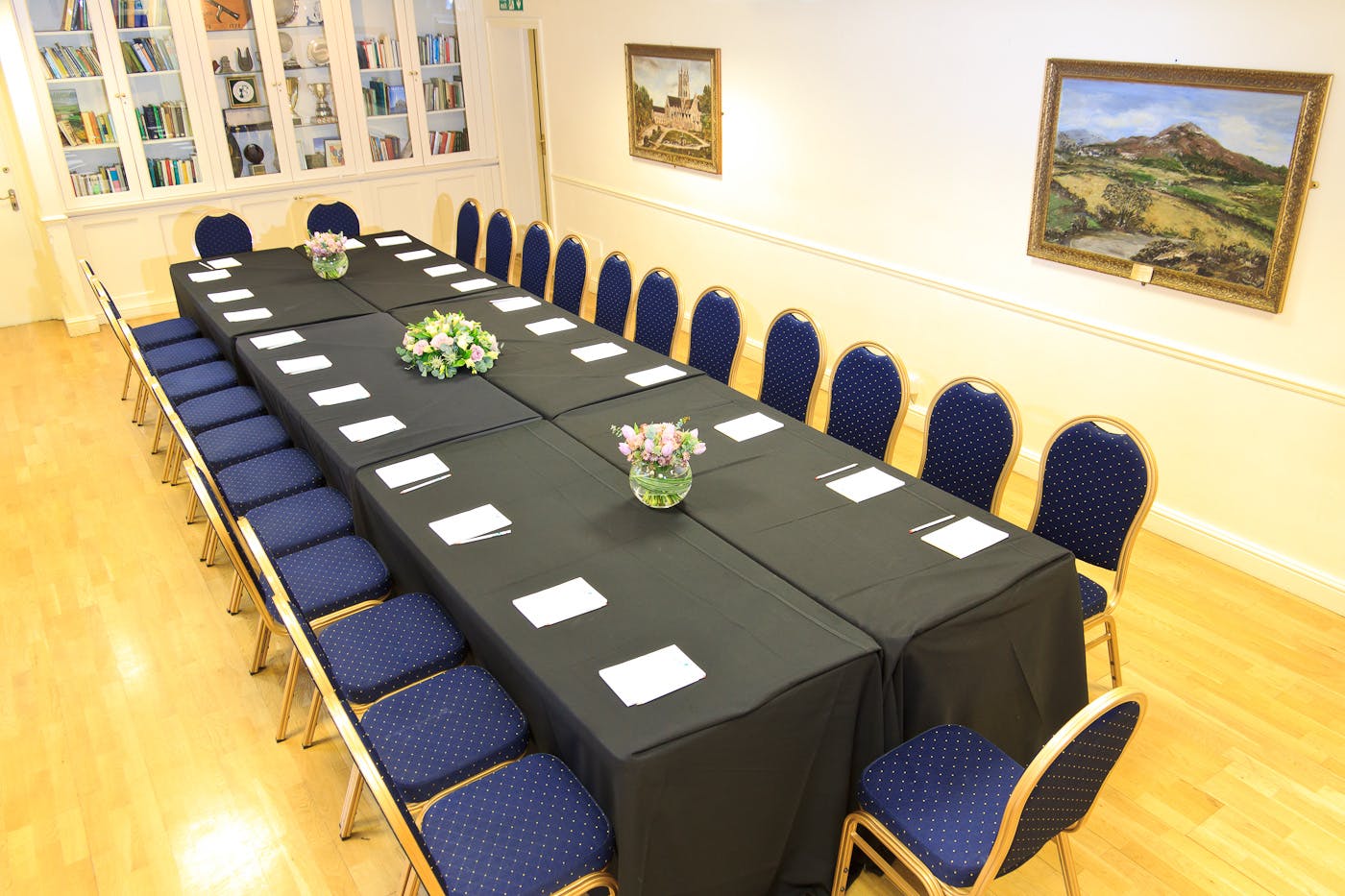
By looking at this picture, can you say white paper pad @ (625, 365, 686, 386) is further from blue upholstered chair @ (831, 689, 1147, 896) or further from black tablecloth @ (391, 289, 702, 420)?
blue upholstered chair @ (831, 689, 1147, 896)

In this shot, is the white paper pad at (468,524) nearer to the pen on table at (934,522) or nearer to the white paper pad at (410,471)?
the white paper pad at (410,471)

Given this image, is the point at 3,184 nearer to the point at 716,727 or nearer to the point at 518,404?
the point at 518,404

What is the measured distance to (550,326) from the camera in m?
5.01

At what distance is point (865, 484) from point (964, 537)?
0.45 m

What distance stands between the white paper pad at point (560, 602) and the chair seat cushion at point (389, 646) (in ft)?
1.41

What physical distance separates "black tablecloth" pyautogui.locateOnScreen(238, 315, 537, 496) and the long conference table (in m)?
0.02

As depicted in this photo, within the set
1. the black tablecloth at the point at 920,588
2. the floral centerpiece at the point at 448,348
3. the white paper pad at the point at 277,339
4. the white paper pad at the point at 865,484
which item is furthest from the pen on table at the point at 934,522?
the white paper pad at the point at 277,339

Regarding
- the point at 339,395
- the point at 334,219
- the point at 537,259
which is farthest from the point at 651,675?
the point at 334,219

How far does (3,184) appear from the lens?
23.9 feet

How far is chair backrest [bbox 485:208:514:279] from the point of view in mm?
6824

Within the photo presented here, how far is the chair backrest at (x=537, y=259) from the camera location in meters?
6.55

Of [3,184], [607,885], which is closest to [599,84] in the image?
[3,184]

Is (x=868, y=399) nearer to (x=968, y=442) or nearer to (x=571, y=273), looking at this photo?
(x=968, y=442)

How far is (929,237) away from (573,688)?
360cm
